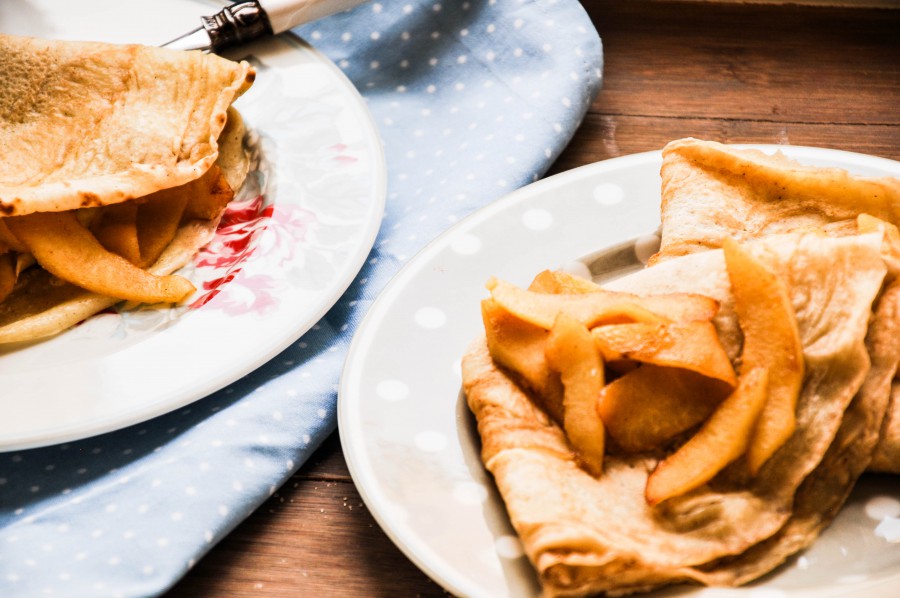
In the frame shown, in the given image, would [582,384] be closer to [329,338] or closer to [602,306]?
[602,306]

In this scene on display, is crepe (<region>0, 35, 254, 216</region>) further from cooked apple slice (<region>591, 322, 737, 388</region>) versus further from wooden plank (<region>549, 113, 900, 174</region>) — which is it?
cooked apple slice (<region>591, 322, 737, 388</region>)

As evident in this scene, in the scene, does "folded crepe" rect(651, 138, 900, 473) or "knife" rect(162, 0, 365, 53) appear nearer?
"folded crepe" rect(651, 138, 900, 473)

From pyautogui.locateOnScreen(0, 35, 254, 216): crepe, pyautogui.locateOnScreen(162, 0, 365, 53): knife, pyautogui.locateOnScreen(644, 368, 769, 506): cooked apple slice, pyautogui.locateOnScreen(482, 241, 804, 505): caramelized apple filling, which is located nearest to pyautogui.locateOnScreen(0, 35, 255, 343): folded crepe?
pyautogui.locateOnScreen(0, 35, 254, 216): crepe

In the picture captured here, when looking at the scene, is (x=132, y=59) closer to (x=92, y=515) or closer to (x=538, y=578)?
(x=92, y=515)

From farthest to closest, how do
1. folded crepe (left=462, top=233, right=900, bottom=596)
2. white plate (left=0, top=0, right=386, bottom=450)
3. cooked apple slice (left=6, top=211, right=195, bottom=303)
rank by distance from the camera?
cooked apple slice (left=6, top=211, right=195, bottom=303)
white plate (left=0, top=0, right=386, bottom=450)
folded crepe (left=462, top=233, right=900, bottom=596)

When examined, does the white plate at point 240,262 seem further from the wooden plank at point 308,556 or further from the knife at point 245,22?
the wooden plank at point 308,556

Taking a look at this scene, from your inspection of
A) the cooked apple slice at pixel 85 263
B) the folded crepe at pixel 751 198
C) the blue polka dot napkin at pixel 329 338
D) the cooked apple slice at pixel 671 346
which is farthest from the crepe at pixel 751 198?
the cooked apple slice at pixel 85 263

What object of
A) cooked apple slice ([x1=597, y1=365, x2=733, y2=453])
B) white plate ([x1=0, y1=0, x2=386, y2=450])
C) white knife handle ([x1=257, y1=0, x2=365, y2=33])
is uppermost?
white knife handle ([x1=257, y1=0, x2=365, y2=33])
